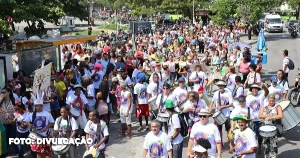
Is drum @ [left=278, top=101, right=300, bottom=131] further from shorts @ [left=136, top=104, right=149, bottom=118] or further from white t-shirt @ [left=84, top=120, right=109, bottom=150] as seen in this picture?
white t-shirt @ [left=84, top=120, right=109, bottom=150]

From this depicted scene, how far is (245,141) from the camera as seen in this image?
281 inches

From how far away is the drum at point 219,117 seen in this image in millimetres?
9145

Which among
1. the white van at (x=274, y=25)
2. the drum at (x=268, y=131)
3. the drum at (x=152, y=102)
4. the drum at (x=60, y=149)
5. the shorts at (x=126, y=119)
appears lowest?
the shorts at (x=126, y=119)

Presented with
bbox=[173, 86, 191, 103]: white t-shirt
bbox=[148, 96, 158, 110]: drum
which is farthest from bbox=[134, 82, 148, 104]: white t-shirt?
bbox=[173, 86, 191, 103]: white t-shirt

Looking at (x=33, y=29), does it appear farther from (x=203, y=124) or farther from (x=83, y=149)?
(x=203, y=124)

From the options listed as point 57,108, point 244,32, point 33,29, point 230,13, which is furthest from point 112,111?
point 244,32

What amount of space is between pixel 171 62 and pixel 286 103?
657cm

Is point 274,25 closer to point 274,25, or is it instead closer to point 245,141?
point 274,25

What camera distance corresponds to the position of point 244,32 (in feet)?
137

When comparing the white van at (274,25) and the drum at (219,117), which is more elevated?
the white van at (274,25)

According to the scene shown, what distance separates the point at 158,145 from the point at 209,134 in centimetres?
87

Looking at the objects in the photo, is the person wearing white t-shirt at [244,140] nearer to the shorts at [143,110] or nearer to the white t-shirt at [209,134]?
the white t-shirt at [209,134]

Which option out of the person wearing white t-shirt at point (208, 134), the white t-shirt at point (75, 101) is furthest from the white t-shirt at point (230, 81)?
the person wearing white t-shirt at point (208, 134)

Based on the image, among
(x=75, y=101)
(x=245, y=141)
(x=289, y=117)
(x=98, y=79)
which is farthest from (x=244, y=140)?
(x=98, y=79)
